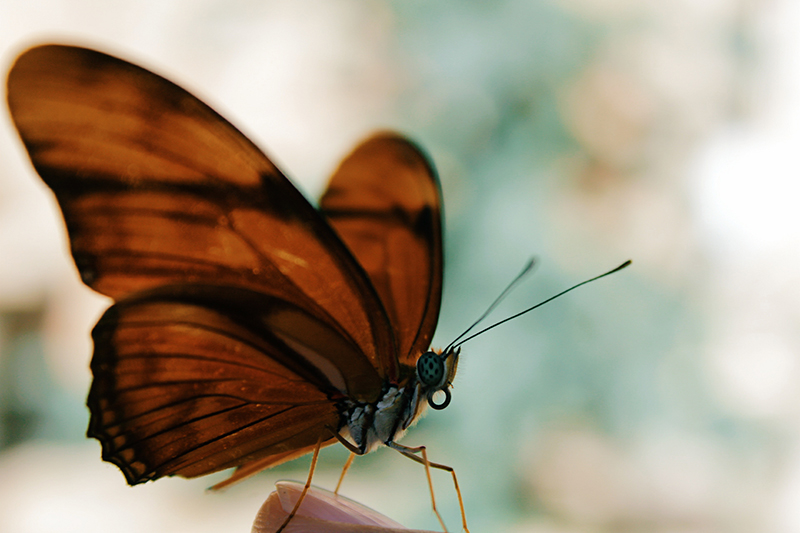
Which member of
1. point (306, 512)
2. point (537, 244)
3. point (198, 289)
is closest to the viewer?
point (198, 289)

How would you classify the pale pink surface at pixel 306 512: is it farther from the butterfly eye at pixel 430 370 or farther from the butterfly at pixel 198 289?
the butterfly eye at pixel 430 370

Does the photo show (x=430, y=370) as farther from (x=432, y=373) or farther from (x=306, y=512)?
(x=306, y=512)

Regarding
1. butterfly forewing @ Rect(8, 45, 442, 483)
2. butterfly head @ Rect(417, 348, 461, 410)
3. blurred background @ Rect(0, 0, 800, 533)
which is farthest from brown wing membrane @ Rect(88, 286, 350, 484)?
blurred background @ Rect(0, 0, 800, 533)

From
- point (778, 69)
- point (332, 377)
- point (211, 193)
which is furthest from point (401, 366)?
point (778, 69)

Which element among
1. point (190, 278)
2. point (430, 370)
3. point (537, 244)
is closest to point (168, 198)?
point (190, 278)

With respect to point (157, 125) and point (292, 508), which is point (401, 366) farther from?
point (157, 125)

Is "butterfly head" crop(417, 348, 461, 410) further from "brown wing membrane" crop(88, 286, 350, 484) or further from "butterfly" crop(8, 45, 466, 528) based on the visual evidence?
"brown wing membrane" crop(88, 286, 350, 484)
